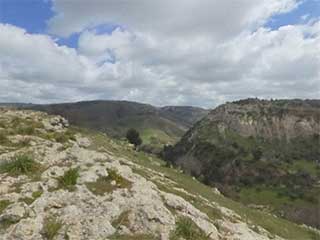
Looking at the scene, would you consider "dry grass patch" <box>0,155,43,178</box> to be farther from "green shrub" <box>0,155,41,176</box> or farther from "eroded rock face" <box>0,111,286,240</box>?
"eroded rock face" <box>0,111,286,240</box>

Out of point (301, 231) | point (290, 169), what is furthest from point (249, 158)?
point (301, 231)

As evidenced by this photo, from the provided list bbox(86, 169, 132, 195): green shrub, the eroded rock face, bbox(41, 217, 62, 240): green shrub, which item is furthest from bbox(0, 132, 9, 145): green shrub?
bbox(41, 217, 62, 240): green shrub

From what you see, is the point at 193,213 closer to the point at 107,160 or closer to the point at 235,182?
the point at 107,160

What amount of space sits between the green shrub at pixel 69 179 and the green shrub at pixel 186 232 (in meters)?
6.34

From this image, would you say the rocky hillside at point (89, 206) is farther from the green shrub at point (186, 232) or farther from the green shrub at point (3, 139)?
the green shrub at point (3, 139)

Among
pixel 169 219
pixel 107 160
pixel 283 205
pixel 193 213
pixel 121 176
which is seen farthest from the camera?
pixel 283 205

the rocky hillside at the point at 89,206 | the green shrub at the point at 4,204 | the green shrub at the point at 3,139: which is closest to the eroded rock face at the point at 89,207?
the rocky hillside at the point at 89,206

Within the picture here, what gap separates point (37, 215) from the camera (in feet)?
61.7

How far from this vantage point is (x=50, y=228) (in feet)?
57.9

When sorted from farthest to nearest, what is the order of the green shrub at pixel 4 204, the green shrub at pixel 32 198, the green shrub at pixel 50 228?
the green shrub at pixel 32 198 < the green shrub at pixel 4 204 < the green shrub at pixel 50 228

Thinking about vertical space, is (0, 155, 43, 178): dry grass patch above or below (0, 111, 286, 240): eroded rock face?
above

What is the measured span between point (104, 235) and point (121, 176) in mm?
6560

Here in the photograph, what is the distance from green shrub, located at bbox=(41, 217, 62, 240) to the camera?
57.2ft

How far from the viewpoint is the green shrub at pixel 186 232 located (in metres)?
18.2
